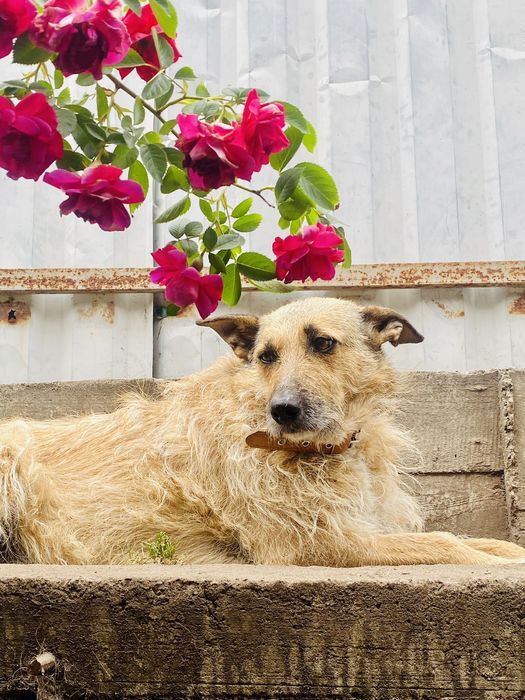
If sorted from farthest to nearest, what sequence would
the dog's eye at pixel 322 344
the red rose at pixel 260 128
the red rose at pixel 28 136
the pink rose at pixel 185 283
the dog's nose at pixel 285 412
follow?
the dog's eye at pixel 322 344 → the dog's nose at pixel 285 412 → the pink rose at pixel 185 283 → the red rose at pixel 260 128 → the red rose at pixel 28 136

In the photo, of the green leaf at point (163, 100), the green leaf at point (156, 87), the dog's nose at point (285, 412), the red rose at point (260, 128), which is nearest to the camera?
the red rose at point (260, 128)

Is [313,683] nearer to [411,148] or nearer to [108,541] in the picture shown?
[108,541]

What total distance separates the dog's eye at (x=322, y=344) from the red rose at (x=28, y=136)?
6.00ft

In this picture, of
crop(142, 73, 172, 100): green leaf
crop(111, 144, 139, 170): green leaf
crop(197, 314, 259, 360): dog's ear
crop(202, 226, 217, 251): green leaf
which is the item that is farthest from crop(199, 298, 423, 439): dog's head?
crop(142, 73, 172, 100): green leaf

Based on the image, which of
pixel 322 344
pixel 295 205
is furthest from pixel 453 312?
pixel 295 205

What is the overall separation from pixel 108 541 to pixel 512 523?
6.48ft

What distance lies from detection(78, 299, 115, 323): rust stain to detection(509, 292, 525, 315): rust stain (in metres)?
2.25

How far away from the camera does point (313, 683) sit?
A: 192 cm

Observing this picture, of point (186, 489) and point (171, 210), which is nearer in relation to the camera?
point (171, 210)

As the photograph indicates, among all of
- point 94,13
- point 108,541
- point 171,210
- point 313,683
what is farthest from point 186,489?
point 94,13

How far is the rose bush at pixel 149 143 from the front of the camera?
1.77 metres

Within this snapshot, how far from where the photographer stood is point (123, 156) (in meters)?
2.22

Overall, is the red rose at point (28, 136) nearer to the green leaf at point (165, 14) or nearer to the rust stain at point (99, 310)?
the green leaf at point (165, 14)

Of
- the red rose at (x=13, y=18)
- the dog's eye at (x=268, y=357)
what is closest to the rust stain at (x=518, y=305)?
the dog's eye at (x=268, y=357)
